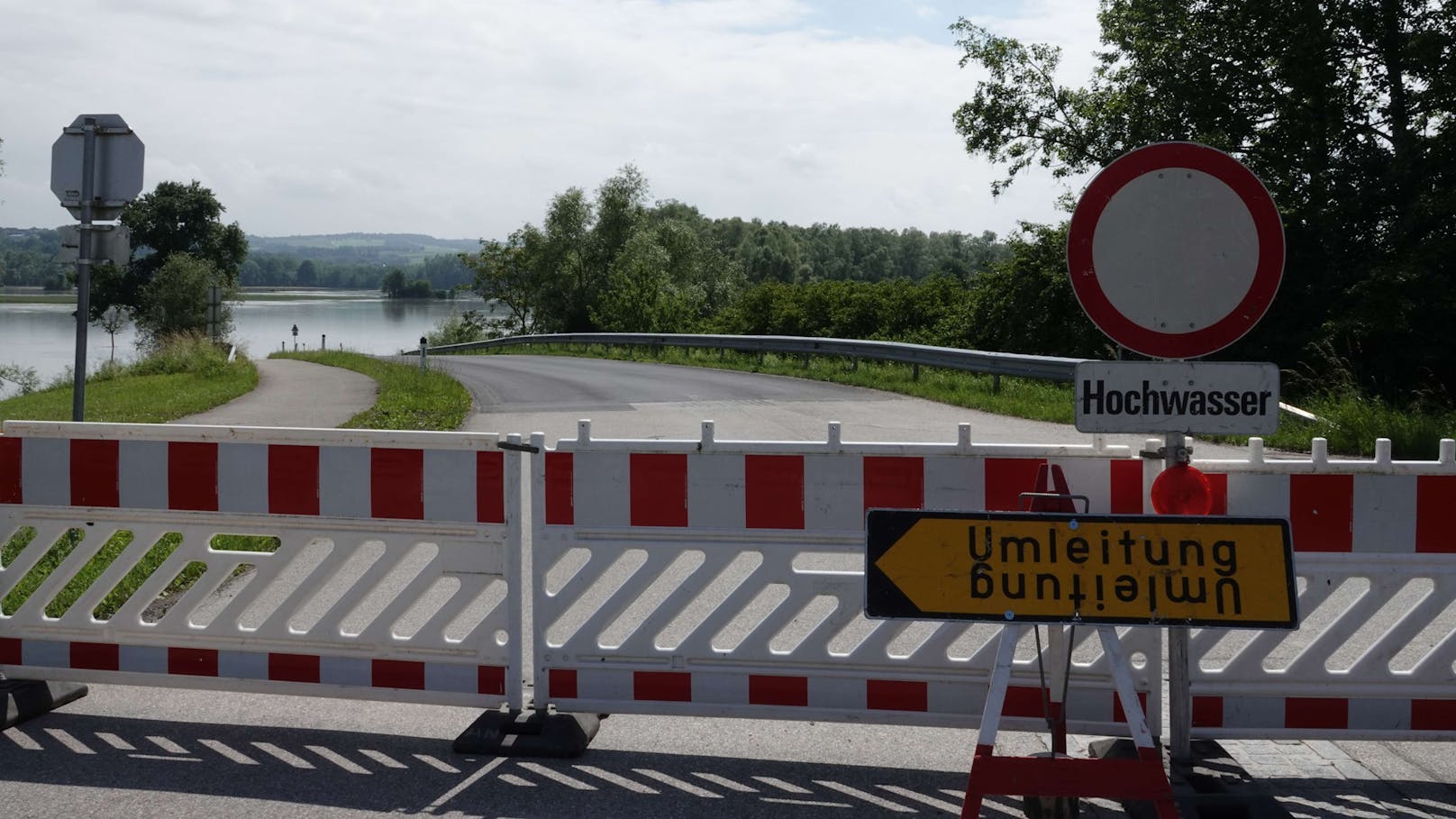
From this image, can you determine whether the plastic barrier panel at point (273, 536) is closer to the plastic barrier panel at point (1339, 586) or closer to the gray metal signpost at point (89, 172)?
the plastic barrier panel at point (1339, 586)

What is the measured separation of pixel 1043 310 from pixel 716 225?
373 ft

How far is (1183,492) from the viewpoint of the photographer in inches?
172

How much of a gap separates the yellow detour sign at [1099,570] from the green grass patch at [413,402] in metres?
8.22

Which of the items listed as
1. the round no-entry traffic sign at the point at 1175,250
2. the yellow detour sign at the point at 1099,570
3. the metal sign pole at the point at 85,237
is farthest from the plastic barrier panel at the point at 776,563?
the metal sign pole at the point at 85,237

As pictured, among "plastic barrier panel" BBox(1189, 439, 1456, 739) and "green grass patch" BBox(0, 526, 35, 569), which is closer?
"plastic barrier panel" BBox(1189, 439, 1456, 739)

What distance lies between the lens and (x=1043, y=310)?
91.5ft

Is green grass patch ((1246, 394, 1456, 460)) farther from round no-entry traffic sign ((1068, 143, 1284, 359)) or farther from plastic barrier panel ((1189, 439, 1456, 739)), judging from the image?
round no-entry traffic sign ((1068, 143, 1284, 359))

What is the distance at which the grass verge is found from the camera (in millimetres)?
19812

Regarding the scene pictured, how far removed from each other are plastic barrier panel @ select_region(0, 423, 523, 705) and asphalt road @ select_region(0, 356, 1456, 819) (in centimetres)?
20

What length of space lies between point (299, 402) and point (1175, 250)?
744 inches

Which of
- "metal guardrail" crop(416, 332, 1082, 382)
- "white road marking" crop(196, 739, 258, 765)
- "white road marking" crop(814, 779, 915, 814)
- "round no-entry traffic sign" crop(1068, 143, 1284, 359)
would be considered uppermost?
"round no-entry traffic sign" crop(1068, 143, 1284, 359)

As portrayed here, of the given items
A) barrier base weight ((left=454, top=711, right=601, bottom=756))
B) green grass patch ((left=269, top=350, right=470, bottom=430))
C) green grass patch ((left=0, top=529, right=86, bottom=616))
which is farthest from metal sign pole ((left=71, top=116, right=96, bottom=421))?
barrier base weight ((left=454, top=711, right=601, bottom=756))

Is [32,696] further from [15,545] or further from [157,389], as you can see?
[157,389]

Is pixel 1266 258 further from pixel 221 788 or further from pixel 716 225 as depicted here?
pixel 716 225
